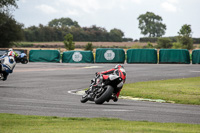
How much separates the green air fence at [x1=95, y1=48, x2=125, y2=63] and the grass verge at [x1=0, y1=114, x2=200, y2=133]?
130ft

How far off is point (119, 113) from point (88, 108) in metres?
1.37

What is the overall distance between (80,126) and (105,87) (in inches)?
184

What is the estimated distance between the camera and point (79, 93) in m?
19.6

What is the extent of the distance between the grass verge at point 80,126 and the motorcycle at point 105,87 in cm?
317

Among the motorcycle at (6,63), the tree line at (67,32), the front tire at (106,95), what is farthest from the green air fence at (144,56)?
the tree line at (67,32)

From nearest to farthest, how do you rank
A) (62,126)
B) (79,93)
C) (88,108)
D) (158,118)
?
(62,126), (158,118), (88,108), (79,93)

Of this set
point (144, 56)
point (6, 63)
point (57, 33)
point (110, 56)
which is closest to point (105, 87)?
point (6, 63)

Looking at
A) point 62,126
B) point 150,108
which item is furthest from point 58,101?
point 62,126

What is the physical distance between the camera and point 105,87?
46.9 ft

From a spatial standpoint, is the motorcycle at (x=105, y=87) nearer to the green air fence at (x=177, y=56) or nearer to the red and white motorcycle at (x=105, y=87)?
the red and white motorcycle at (x=105, y=87)

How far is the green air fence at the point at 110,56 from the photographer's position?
50.9 metres

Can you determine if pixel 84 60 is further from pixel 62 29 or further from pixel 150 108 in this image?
pixel 62 29

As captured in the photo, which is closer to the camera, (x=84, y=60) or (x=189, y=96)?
(x=189, y=96)

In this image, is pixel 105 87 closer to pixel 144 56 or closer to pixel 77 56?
pixel 144 56
